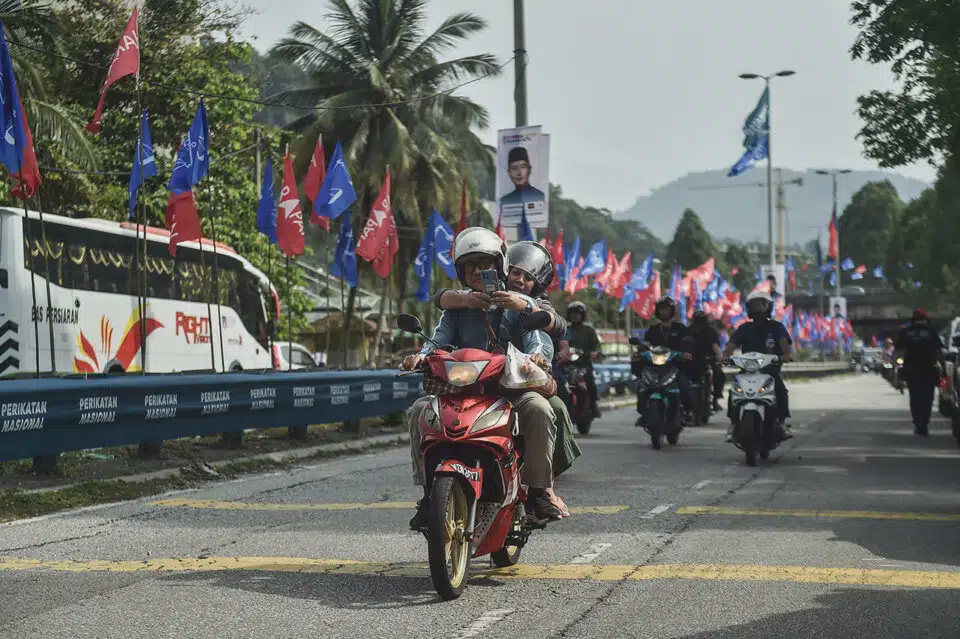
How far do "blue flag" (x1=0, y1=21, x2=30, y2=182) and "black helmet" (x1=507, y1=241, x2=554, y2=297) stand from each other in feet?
32.2

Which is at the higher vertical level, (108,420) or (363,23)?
(363,23)

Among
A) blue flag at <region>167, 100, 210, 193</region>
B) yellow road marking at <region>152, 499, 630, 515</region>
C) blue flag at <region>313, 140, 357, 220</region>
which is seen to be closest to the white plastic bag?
yellow road marking at <region>152, 499, 630, 515</region>

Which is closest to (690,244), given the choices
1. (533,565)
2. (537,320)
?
(533,565)

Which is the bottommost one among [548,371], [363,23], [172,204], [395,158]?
[548,371]

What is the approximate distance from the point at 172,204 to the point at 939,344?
37.3 ft

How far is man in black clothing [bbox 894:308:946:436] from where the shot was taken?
1955cm

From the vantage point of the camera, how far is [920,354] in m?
19.6

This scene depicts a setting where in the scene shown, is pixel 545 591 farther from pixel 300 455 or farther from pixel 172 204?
pixel 172 204

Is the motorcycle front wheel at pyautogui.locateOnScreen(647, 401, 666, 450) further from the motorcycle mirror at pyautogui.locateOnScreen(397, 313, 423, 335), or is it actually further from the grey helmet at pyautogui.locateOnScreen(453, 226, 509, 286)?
the motorcycle mirror at pyautogui.locateOnScreen(397, 313, 423, 335)

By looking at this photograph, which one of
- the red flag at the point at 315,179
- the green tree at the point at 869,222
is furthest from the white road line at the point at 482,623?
the green tree at the point at 869,222

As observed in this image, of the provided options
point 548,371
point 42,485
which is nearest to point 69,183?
point 42,485

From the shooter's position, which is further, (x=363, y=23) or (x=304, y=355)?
(x=363, y=23)

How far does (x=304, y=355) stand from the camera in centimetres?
3819

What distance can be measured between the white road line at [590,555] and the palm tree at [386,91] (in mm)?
32525
